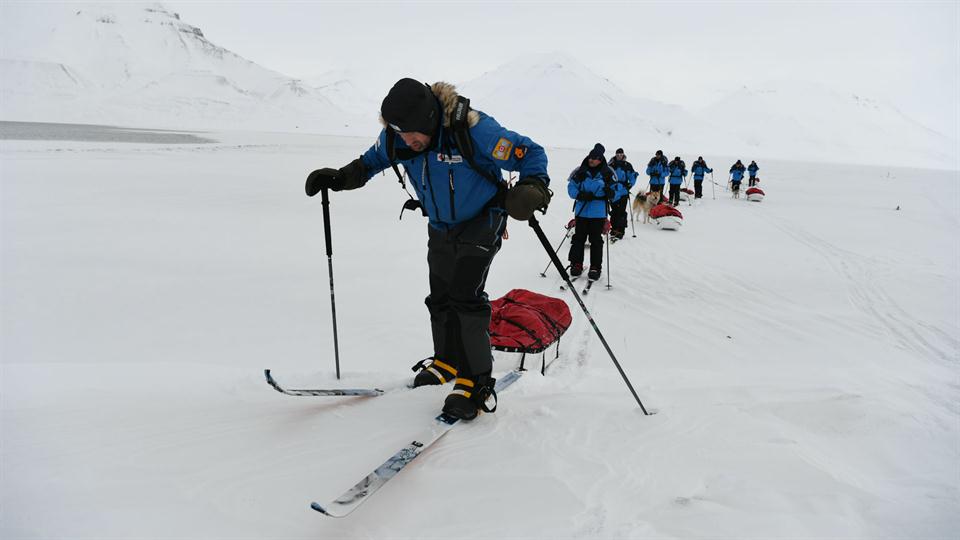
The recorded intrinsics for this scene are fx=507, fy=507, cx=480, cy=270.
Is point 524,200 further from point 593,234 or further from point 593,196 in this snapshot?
point 593,234

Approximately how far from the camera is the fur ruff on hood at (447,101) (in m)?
2.72

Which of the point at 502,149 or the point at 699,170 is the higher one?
the point at 699,170

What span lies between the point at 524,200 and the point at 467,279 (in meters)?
0.59

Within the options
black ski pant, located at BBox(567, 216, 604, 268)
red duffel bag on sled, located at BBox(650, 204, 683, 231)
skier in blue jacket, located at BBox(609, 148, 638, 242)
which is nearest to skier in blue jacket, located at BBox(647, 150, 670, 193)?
red duffel bag on sled, located at BBox(650, 204, 683, 231)

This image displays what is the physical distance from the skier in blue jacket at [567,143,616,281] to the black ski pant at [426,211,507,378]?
4.65 meters

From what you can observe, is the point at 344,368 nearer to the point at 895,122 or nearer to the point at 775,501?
the point at 775,501

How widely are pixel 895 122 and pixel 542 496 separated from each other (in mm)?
259116

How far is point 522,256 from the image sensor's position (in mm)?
9094

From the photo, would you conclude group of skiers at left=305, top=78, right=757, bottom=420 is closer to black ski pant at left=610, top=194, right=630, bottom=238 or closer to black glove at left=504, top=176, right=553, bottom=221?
black glove at left=504, top=176, right=553, bottom=221

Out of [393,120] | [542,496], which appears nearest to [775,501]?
[542,496]

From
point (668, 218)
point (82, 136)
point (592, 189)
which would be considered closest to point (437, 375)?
point (592, 189)

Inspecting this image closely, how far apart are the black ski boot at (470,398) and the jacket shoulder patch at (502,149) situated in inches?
51.1

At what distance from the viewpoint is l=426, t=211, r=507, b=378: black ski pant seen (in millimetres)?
2941

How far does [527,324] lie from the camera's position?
163 inches
